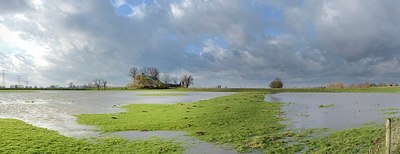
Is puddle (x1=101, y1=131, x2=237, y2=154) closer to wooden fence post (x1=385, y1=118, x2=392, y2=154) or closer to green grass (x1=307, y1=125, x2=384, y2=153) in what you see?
green grass (x1=307, y1=125, x2=384, y2=153)

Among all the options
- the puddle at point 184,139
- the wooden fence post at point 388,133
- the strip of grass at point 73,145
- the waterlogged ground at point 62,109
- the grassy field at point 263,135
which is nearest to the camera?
the wooden fence post at point 388,133

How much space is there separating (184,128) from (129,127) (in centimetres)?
434

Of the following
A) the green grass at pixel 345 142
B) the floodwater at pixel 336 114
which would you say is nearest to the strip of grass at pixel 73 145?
the green grass at pixel 345 142

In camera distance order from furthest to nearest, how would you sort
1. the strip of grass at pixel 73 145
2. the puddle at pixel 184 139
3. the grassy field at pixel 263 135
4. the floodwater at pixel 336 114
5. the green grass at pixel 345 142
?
the floodwater at pixel 336 114 → the grassy field at pixel 263 135 → the puddle at pixel 184 139 → the strip of grass at pixel 73 145 → the green grass at pixel 345 142

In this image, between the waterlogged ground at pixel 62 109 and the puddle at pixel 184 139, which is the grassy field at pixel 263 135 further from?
the waterlogged ground at pixel 62 109

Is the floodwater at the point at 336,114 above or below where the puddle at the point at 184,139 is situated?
above

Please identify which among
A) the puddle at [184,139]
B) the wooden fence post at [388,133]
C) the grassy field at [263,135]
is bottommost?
the puddle at [184,139]

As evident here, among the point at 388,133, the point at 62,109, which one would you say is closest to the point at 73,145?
the point at 388,133

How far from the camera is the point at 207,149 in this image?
1839 cm

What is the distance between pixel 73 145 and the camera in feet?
63.4

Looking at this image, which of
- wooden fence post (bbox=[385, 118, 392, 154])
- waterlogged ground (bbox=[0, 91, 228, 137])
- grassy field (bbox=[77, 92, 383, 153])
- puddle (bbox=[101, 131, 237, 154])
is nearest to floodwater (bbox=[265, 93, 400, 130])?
grassy field (bbox=[77, 92, 383, 153])

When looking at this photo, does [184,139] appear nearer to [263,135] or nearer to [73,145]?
[263,135]

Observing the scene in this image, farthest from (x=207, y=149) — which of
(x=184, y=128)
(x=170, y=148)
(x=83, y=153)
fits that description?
(x=184, y=128)

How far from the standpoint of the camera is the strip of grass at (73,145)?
58.7 feet
